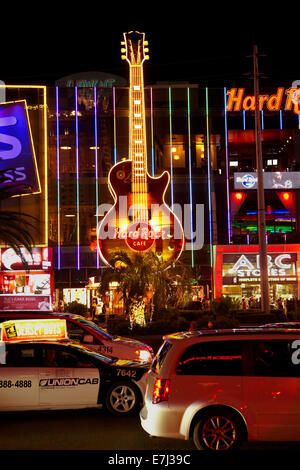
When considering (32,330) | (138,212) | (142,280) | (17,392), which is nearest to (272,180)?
(138,212)

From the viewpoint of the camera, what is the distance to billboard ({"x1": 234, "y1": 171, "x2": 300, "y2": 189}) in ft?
135

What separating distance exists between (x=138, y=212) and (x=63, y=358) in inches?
940

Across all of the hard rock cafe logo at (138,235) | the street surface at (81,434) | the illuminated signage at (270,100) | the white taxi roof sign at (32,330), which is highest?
the illuminated signage at (270,100)

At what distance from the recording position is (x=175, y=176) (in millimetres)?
41688

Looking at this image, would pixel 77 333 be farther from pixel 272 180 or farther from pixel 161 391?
pixel 272 180

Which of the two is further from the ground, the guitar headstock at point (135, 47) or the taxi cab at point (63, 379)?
the guitar headstock at point (135, 47)

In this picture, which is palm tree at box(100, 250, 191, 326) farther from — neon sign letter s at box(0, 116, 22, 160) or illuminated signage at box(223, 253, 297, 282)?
neon sign letter s at box(0, 116, 22, 160)

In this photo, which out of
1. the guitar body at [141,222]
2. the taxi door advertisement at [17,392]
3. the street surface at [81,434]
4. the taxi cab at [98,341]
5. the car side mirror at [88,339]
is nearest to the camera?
the street surface at [81,434]

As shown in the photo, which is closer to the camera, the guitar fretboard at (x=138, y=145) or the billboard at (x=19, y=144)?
the guitar fretboard at (x=138, y=145)

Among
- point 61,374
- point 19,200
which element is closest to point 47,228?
point 19,200

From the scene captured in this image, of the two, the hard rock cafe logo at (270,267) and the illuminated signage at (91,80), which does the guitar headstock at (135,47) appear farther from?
the hard rock cafe logo at (270,267)

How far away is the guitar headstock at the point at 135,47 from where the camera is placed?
117ft

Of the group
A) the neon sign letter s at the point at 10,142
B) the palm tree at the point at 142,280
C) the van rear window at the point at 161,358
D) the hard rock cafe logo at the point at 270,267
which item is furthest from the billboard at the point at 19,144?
the van rear window at the point at 161,358

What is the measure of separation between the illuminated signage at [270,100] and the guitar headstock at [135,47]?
27.7 feet
